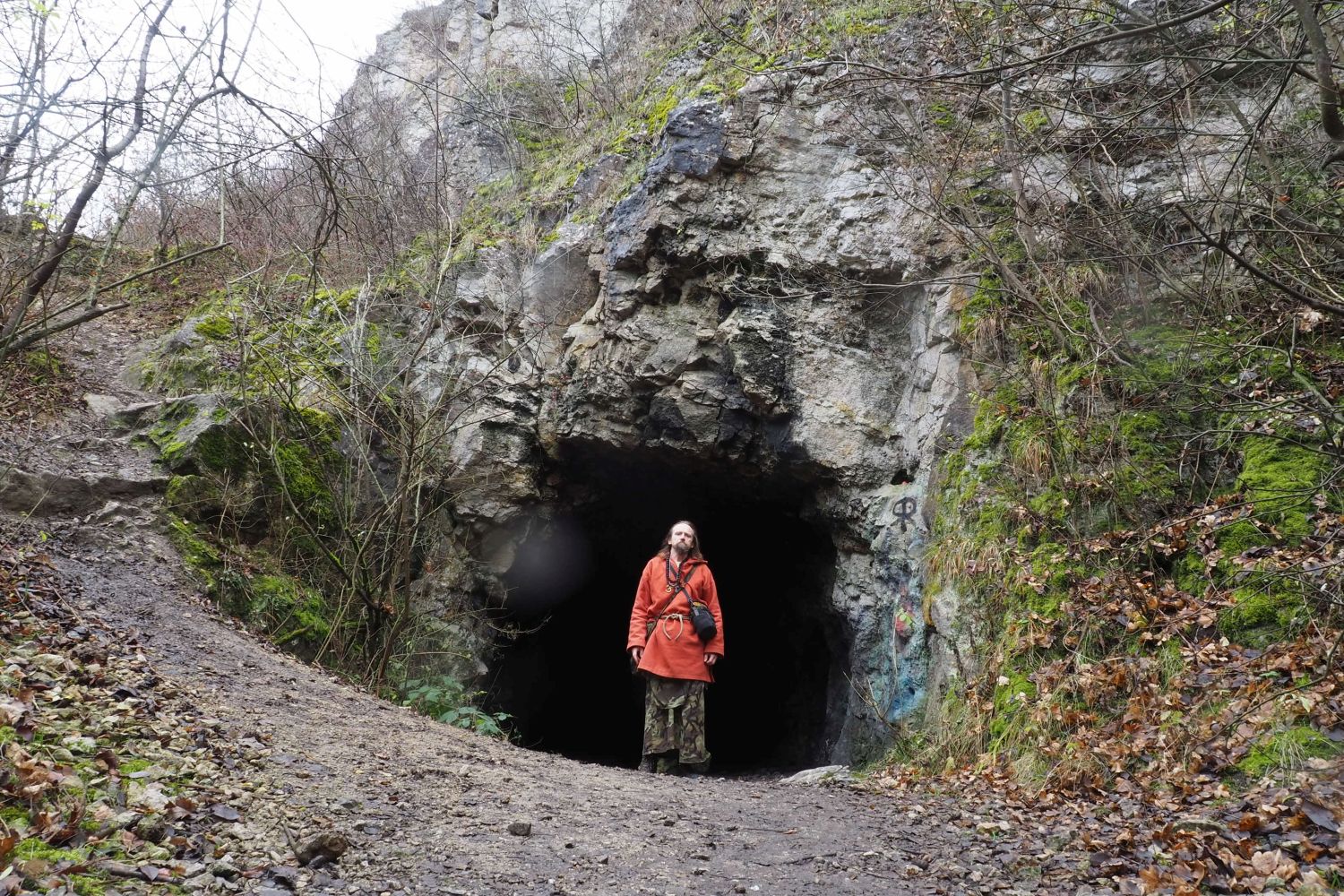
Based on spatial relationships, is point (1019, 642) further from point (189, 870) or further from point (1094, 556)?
point (189, 870)

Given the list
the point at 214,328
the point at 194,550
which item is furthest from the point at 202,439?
the point at 214,328

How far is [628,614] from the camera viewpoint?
1155 cm

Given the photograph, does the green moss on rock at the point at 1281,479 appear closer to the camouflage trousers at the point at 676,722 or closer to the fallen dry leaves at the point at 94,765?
the camouflage trousers at the point at 676,722

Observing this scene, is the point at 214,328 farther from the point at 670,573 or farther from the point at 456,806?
the point at 456,806

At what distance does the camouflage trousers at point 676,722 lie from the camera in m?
6.28

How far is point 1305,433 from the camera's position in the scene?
4633 millimetres

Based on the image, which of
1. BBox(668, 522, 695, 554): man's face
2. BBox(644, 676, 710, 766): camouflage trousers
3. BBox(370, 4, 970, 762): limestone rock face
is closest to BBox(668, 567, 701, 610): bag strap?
BBox(668, 522, 695, 554): man's face

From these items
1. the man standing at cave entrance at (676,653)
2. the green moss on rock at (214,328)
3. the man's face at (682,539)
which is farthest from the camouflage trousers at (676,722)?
the green moss on rock at (214,328)

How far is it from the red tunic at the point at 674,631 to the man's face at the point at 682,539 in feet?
0.41

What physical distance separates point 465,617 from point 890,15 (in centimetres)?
732

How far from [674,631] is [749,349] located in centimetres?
277

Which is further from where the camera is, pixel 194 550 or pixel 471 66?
pixel 471 66

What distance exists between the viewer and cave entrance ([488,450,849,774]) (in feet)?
29.0

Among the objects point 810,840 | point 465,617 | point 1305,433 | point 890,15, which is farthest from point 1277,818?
point 890,15
